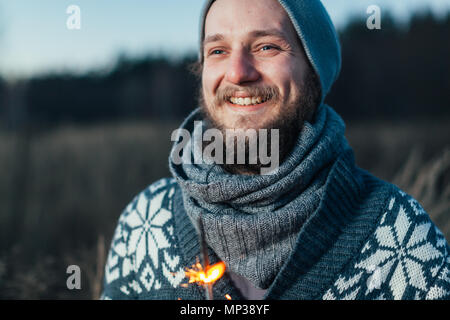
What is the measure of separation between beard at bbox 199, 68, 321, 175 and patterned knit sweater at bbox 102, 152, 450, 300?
0.77 feet

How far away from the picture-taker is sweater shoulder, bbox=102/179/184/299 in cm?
162

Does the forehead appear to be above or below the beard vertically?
above

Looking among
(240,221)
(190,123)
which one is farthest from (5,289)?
(240,221)

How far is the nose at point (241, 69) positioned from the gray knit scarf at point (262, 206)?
313mm

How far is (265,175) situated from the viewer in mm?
→ 1541

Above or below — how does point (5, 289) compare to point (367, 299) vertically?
below

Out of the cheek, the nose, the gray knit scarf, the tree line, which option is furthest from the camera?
the tree line

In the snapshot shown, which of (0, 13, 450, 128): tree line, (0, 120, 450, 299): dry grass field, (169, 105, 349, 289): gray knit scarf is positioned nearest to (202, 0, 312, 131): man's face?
(169, 105, 349, 289): gray knit scarf

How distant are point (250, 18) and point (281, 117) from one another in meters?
0.42

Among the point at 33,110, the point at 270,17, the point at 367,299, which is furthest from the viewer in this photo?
the point at 33,110

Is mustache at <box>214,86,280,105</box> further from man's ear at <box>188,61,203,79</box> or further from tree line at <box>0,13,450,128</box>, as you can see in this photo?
tree line at <box>0,13,450,128</box>

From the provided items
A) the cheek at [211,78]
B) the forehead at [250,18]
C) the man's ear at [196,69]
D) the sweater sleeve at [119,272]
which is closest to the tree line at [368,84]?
the man's ear at [196,69]

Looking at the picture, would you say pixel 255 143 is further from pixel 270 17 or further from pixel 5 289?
pixel 5 289

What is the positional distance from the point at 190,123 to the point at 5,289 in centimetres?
212
